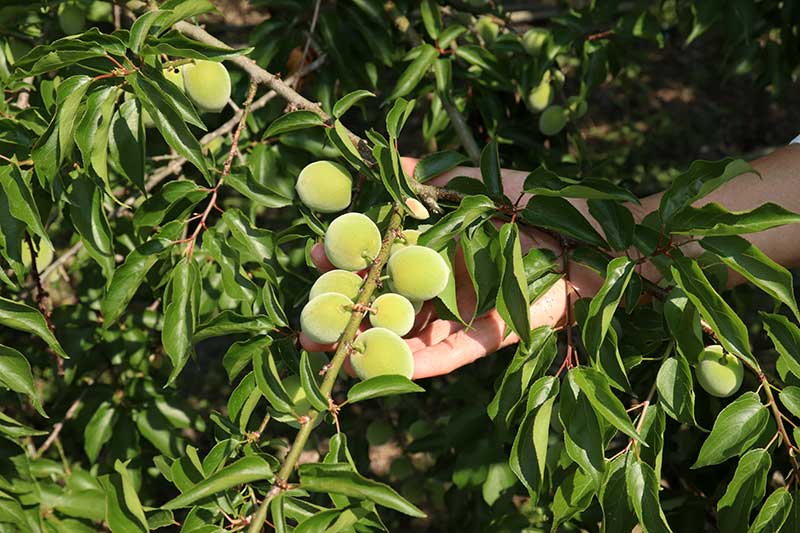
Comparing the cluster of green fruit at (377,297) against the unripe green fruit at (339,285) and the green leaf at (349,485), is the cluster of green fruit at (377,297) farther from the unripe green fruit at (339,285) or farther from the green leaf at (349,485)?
the green leaf at (349,485)

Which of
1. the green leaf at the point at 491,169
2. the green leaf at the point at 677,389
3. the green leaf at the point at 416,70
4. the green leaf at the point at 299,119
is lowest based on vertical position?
the green leaf at the point at 677,389

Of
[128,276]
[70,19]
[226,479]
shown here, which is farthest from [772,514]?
[70,19]

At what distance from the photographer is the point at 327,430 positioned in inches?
84.9

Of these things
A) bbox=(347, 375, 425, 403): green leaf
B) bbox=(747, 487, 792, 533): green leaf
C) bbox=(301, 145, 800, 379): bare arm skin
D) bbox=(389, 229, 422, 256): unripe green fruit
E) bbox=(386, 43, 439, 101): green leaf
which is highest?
bbox=(386, 43, 439, 101): green leaf

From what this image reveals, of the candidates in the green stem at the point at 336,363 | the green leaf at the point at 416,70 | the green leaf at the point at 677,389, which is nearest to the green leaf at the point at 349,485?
the green stem at the point at 336,363

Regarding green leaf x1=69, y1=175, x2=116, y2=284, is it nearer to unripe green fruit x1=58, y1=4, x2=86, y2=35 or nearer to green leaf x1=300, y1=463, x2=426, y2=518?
green leaf x1=300, y1=463, x2=426, y2=518

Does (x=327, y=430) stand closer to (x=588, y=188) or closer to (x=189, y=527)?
(x=189, y=527)

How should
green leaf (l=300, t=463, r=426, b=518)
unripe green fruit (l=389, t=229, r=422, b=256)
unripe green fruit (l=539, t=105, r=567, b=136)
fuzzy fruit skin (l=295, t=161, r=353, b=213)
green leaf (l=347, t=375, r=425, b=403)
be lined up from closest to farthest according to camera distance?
green leaf (l=300, t=463, r=426, b=518) < green leaf (l=347, t=375, r=425, b=403) < unripe green fruit (l=389, t=229, r=422, b=256) < fuzzy fruit skin (l=295, t=161, r=353, b=213) < unripe green fruit (l=539, t=105, r=567, b=136)

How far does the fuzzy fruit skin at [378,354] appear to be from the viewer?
1.15 meters

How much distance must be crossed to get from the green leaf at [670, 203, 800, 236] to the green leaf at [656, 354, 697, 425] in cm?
20

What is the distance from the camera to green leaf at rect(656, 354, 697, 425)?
112 centimetres

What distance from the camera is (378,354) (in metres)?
1.15

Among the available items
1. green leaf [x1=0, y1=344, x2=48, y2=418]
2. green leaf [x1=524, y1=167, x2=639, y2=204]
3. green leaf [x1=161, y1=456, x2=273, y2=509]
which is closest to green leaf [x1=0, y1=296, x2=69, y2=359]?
green leaf [x1=0, y1=344, x2=48, y2=418]

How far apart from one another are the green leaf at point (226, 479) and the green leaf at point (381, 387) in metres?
0.15
